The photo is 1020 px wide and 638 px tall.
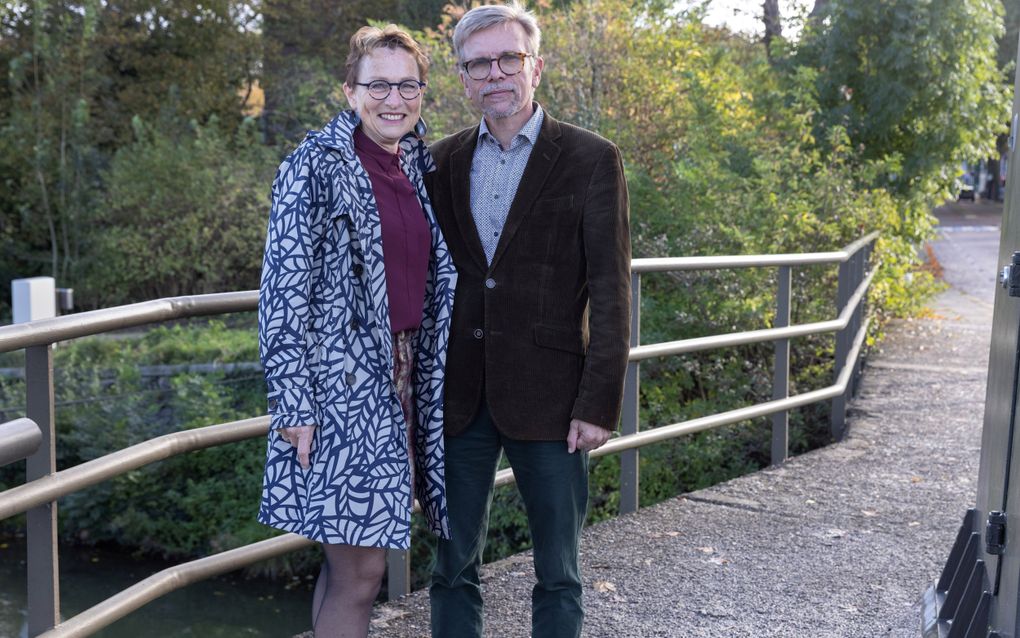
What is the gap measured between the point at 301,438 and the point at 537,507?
717mm

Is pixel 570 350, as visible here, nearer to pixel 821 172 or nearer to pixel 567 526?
pixel 567 526

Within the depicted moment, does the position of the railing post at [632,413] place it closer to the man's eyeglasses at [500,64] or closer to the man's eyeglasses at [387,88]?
the man's eyeglasses at [500,64]

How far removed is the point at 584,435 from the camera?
293cm

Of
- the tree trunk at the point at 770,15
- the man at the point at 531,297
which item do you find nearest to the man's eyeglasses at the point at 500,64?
the man at the point at 531,297

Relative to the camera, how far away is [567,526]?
300 cm

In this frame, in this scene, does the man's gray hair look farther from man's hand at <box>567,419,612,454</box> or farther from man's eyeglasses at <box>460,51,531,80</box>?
man's hand at <box>567,419,612,454</box>

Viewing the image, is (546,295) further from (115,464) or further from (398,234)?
(115,464)

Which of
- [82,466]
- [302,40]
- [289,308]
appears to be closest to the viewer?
[289,308]

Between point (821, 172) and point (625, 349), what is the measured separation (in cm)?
754

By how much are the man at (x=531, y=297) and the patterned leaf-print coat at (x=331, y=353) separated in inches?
13.8

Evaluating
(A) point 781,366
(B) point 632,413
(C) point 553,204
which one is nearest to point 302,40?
(A) point 781,366

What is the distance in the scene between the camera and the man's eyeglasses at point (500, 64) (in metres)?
2.84

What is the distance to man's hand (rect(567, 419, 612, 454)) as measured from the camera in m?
2.91

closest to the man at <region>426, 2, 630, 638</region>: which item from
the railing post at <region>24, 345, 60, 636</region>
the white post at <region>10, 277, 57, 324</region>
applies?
the railing post at <region>24, 345, 60, 636</region>
